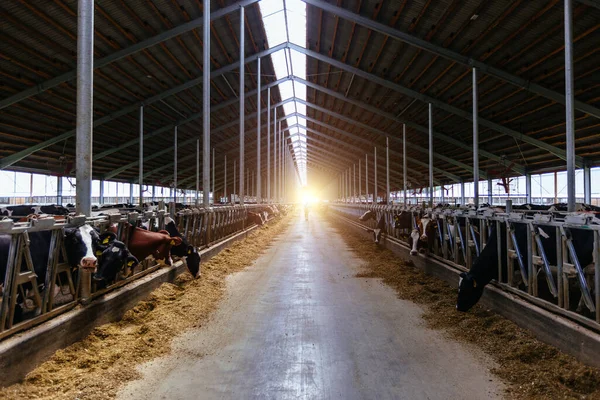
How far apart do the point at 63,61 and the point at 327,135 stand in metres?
22.9

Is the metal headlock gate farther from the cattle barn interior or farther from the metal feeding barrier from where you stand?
the metal feeding barrier

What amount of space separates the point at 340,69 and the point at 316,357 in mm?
17690

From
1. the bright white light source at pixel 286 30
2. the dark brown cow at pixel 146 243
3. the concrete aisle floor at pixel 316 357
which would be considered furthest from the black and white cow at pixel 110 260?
the bright white light source at pixel 286 30

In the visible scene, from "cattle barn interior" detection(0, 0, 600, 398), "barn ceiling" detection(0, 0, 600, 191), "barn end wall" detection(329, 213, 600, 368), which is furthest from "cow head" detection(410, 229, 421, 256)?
"barn ceiling" detection(0, 0, 600, 191)

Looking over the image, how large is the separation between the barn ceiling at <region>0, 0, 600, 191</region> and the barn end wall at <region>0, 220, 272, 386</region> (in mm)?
10350

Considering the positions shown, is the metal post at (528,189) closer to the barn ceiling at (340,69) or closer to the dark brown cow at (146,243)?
the barn ceiling at (340,69)

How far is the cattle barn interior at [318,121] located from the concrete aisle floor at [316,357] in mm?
44

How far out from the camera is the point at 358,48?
52.9 ft

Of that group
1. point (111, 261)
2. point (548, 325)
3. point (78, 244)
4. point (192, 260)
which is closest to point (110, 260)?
point (111, 261)

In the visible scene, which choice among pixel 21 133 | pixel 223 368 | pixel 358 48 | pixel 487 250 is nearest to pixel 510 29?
pixel 358 48

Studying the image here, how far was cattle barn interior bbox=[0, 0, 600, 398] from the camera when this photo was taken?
399 cm

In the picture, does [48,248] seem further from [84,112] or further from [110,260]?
[84,112]

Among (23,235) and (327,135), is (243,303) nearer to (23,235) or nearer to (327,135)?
(23,235)

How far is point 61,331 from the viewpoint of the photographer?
3.56 m
